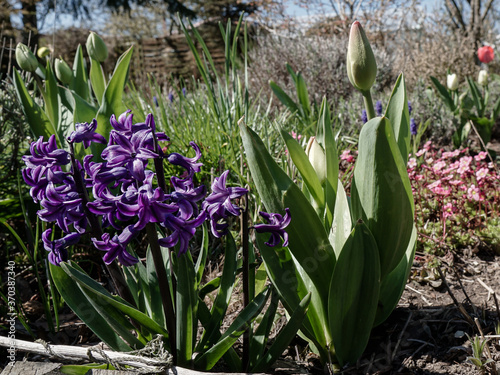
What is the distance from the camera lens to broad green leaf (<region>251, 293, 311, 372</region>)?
102 centimetres

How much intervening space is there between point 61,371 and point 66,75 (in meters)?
1.60

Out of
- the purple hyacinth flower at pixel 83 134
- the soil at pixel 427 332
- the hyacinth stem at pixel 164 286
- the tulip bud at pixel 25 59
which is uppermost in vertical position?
the tulip bud at pixel 25 59

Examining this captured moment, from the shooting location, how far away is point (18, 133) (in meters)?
2.40

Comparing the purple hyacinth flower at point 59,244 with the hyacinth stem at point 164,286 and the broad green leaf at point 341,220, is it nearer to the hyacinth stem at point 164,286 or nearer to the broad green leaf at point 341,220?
the hyacinth stem at point 164,286

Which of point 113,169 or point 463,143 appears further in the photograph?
point 463,143

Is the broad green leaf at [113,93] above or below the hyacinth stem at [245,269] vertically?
above

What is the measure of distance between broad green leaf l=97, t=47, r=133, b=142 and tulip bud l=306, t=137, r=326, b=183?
0.90m

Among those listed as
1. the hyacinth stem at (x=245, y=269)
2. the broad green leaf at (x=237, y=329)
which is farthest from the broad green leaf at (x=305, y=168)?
the broad green leaf at (x=237, y=329)

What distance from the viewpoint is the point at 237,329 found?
1.05 metres

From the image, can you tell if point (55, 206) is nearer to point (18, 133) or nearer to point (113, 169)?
point (113, 169)

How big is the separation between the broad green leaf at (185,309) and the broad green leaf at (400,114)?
68 cm

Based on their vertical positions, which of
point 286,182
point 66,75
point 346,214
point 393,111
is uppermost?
point 66,75

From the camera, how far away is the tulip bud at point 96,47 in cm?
211

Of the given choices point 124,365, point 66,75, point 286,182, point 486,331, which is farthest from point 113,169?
point 66,75
